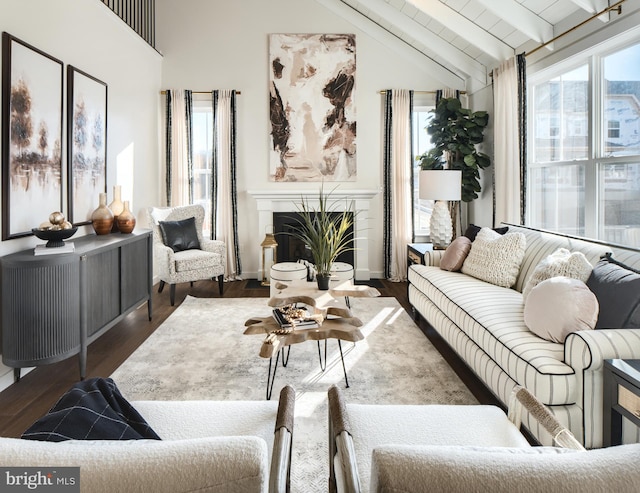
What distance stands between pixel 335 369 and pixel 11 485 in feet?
8.34

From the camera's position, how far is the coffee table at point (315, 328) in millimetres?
2471

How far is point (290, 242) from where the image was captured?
6207mm

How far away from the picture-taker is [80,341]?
2.93 meters

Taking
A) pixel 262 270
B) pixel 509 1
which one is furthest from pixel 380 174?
pixel 509 1

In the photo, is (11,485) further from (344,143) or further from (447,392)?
(344,143)

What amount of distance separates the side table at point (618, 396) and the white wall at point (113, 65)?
326cm

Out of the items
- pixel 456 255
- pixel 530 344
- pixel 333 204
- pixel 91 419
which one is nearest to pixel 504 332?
pixel 530 344

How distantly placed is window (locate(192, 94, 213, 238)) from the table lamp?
2.82 metres

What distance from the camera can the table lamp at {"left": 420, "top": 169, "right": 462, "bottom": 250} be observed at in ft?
15.8

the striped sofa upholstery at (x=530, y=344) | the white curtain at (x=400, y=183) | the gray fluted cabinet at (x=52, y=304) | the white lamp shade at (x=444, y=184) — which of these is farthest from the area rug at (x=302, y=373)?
→ the white curtain at (x=400, y=183)

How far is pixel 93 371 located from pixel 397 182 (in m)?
4.24

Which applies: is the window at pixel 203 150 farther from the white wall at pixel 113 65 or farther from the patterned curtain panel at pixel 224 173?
the white wall at pixel 113 65

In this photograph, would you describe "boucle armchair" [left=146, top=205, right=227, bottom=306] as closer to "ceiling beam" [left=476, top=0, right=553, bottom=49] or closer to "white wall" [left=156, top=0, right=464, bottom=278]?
"white wall" [left=156, top=0, right=464, bottom=278]

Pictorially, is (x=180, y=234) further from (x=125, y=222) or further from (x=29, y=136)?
(x=29, y=136)
